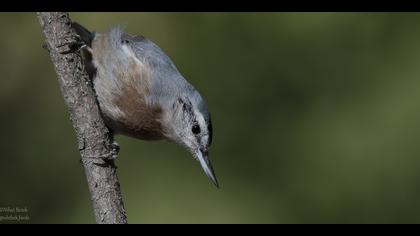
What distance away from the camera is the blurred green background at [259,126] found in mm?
5070

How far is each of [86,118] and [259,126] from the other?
2093 mm

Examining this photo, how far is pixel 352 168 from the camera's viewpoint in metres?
5.15

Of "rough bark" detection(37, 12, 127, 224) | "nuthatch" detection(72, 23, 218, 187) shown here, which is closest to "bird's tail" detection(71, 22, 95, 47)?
"nuthatch" detection(72, 23, 218, 187)

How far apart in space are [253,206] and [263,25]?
143cm

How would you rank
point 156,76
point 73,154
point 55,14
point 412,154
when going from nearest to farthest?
point 55,14 < point 156,76 < point 412,154 < point 73,154

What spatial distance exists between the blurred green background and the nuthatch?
669 millimetres

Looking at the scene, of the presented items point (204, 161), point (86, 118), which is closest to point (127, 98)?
point (204, 161)

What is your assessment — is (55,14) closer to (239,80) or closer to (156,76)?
(156,76)

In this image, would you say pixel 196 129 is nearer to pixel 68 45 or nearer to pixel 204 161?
pixel 204 161

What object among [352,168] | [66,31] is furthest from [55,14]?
[352,168]

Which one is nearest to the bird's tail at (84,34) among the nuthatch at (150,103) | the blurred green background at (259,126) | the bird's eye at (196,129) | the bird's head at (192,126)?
the nuthatch at (150,103)

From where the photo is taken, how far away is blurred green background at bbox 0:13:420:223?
507 cm

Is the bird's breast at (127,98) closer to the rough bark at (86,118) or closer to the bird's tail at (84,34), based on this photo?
the bird's tail at (84,34)

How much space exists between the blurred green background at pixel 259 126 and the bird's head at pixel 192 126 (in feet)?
2.68
